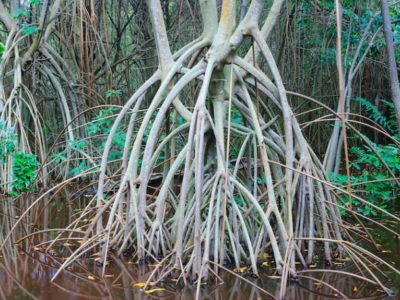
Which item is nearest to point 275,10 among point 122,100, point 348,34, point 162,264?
point 162,264

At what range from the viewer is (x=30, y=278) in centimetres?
416

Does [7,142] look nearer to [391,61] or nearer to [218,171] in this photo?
[218,171]

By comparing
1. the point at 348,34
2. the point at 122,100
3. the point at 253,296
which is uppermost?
the point at 348,34

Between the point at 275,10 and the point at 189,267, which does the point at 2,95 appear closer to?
the point at 275,10

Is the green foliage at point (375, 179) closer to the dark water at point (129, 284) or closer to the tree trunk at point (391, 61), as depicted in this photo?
the tree trunk at point (391, 61)

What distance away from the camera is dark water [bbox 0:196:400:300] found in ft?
12.4

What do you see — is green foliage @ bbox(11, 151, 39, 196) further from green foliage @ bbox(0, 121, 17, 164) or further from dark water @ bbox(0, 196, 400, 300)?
dark water @ bbox(0, 196, 400, 300)

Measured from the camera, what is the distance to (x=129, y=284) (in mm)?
4027

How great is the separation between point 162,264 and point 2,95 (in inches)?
185

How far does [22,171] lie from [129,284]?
400cm

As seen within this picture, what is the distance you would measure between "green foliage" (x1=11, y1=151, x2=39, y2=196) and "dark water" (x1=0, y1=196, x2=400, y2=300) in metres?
3.01

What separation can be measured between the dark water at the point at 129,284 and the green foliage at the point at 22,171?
Answer: 3006 millimetres

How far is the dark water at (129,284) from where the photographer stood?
379cm

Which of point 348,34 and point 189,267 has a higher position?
point 348,34
